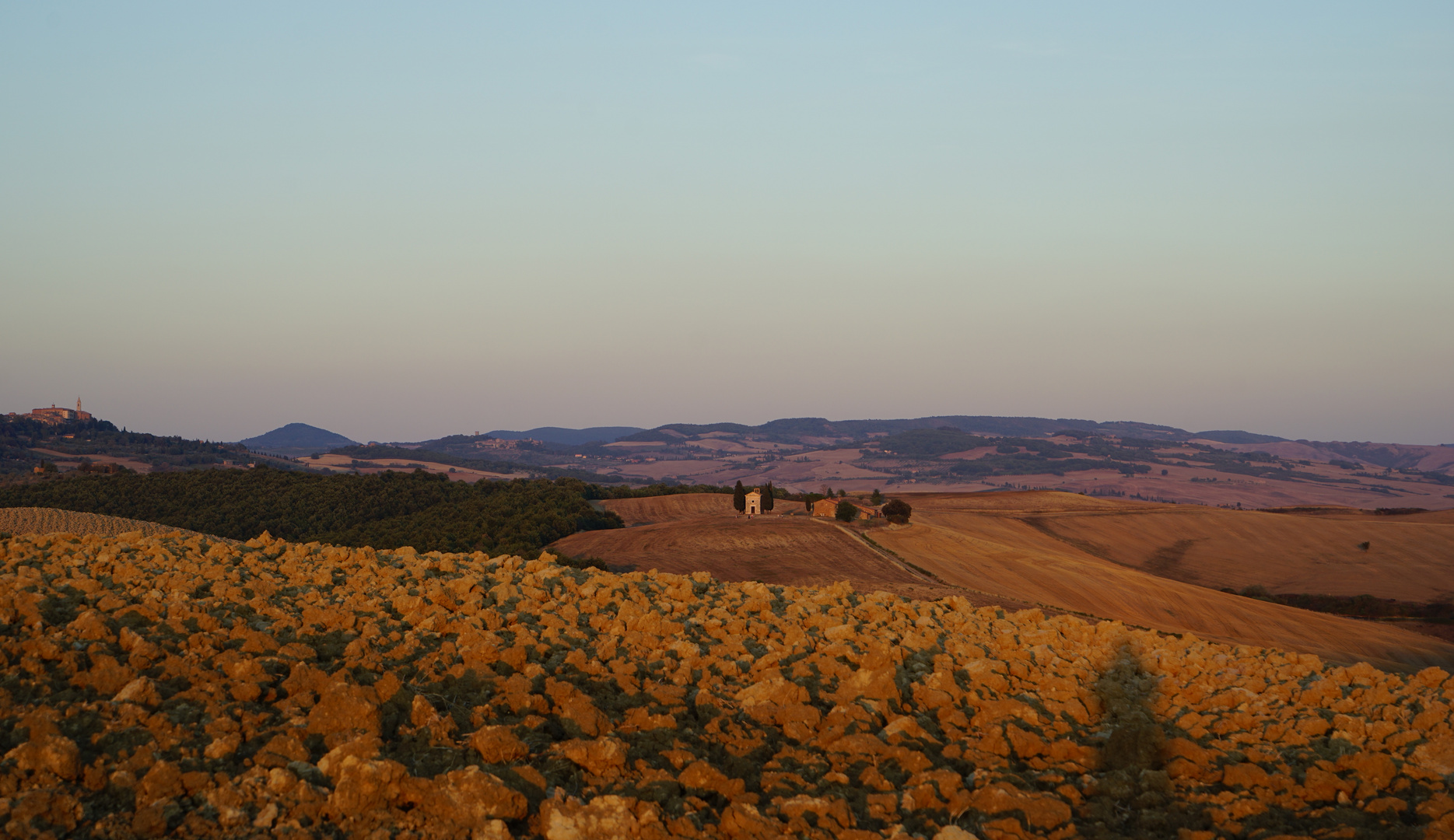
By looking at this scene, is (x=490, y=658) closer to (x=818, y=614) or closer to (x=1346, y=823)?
(x=818, y=614)

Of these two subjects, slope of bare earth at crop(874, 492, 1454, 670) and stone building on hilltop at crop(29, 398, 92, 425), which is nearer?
slope of bare earth at crop(874, 492, 1454, 670)

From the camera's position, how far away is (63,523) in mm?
25812

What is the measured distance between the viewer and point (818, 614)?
14734 mm

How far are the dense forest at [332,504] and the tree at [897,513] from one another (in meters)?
23.8

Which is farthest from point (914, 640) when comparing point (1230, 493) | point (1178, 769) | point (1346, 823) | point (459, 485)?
point (1230, 493)

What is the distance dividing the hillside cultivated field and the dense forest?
34.4 ft

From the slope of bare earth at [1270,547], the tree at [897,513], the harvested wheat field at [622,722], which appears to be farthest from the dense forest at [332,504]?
the harvested wheat field at [622,722]

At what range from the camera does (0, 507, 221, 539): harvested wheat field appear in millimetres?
24059

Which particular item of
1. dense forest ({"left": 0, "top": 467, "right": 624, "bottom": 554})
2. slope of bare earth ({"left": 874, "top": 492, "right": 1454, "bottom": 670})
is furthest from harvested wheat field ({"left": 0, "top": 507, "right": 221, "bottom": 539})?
slope of bare earth ({"left": 874, "top": 492, "right": 1454, "bottom": 670})

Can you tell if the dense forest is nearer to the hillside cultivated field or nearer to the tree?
the hillside cultivated field

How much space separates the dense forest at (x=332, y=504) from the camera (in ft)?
221

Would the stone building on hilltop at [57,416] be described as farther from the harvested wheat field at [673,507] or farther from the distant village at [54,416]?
the harvested wheat field at [673,507]

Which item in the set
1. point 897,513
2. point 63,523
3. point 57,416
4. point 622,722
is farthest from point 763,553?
point 57,416

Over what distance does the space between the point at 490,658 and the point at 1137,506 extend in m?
121
